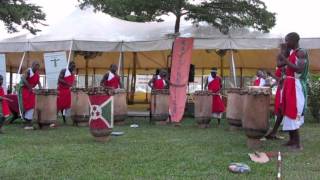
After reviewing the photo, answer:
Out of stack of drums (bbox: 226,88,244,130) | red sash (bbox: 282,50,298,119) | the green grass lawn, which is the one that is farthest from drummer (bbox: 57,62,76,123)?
red sash (bbox: 282,50,298,119)

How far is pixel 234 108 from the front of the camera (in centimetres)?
1172

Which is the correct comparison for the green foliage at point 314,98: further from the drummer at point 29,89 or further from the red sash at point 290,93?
the drummer at point 29,89

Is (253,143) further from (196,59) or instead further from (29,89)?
(196,59)

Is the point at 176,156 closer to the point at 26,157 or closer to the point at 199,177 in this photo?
the point at 199,177

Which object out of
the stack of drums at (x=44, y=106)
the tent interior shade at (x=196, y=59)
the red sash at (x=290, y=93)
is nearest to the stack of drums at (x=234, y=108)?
the red sash at (x=290, y=93)

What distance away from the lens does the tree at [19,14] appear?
88.3 feet

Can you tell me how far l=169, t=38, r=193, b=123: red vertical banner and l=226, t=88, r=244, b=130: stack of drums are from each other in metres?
1.78

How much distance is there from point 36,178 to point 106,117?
3.66 meters

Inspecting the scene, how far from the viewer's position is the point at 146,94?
1036 inches

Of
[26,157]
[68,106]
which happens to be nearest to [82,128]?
[68,106]

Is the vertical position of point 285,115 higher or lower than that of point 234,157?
higher

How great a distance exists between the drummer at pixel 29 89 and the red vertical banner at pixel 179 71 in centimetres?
356

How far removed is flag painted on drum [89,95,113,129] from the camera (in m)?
9.93

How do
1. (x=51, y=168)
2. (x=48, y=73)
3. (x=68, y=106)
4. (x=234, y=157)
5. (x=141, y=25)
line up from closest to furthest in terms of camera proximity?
(x=51, y=168), (x=234, y=157), (x=68, y=106), (x=48, y=73), (x=141, y=25)
